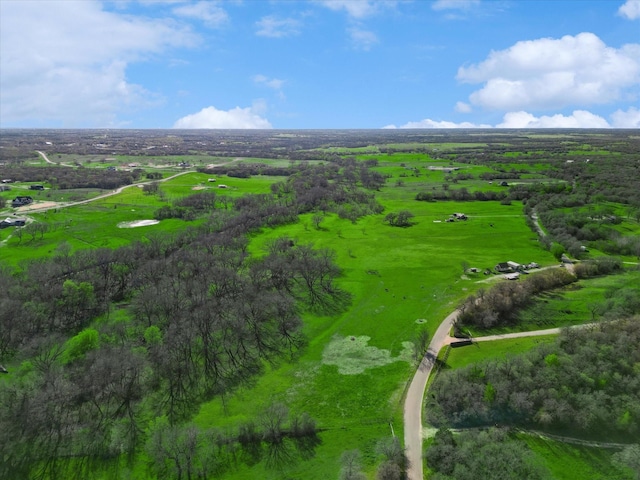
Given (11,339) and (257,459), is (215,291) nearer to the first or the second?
(11,339)

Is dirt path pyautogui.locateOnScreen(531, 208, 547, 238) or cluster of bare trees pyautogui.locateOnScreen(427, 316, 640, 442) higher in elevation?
dirt path pyautogui.locateOnScreen(531, 208, 547, 238)

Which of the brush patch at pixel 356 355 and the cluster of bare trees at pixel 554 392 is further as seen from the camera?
the brush patch at pixel 356 355

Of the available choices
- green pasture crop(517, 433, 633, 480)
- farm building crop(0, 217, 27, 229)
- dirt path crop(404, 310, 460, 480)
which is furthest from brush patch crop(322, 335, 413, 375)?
farm building crop(0, 217, 27, 229)

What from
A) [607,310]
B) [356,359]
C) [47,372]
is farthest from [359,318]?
[47,372]

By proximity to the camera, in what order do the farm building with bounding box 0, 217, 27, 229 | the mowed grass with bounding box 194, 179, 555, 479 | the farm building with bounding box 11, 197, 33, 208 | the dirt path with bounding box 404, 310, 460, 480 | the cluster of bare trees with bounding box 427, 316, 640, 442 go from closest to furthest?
1. the dirt path with bounding box 404, 310, 460, 480
2. the cluster of bare trees with bounding box 427, 316, 640, 442
3. the mowed grass with bounding box 194, 179, 555, 479
4. the farm building with bounding box 0, 217, 27, 229
5. the farm building with bounding box 11, 197, 33, 208

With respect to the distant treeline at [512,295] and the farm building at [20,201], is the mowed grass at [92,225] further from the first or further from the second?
the distant treeline at [512,295]

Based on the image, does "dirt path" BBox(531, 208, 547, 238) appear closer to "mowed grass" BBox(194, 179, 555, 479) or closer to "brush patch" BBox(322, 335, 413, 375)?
"mowed grass" BBox(194, 179, 555, 479)

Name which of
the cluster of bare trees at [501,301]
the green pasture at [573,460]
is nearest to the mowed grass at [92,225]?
the cluster of bare trees at [501,301]
